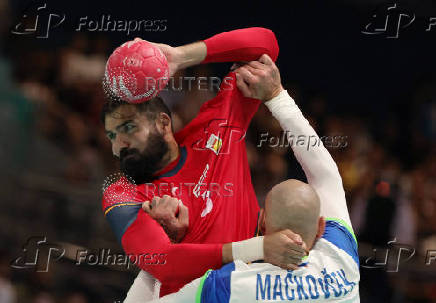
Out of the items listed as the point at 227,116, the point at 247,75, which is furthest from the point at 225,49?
the point at 227,116

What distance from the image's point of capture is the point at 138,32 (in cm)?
567

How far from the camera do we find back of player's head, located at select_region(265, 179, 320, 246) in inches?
100

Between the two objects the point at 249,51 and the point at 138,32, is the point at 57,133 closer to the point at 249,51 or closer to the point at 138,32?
the point at 138,32

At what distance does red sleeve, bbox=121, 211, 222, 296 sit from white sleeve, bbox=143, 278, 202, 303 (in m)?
0.06

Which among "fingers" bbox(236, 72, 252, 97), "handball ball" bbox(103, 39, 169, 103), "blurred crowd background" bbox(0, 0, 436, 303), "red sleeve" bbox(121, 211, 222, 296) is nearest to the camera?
"red sleeve" bbox(121, 211, 222, 296)

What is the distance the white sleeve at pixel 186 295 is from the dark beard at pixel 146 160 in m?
0.60

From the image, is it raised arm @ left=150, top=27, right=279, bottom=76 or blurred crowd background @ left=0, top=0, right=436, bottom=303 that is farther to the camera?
blurred crowd background @ left=0, top=0, right=436, bottom=303

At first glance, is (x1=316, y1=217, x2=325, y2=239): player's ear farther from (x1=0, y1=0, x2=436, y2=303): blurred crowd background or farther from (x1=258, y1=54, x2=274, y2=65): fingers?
(x1=0, y1=0, x2=436, y2=303): blurred crowd background

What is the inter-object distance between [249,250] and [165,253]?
334 mm

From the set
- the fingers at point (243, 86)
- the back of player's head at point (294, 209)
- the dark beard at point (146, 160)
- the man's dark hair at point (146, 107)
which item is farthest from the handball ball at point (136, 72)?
the back of player's head at point (294, 209)

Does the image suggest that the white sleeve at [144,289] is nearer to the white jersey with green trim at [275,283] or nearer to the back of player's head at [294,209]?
the white jersey with green trim at [275,283]

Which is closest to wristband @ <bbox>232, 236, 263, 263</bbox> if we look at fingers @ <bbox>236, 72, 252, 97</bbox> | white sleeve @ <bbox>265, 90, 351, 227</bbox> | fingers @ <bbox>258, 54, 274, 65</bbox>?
white sleeve @ <bbox>265, 90, 351, 227</bbox>

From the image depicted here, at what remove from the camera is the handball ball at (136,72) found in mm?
2770

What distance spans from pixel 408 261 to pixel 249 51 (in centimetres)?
292
